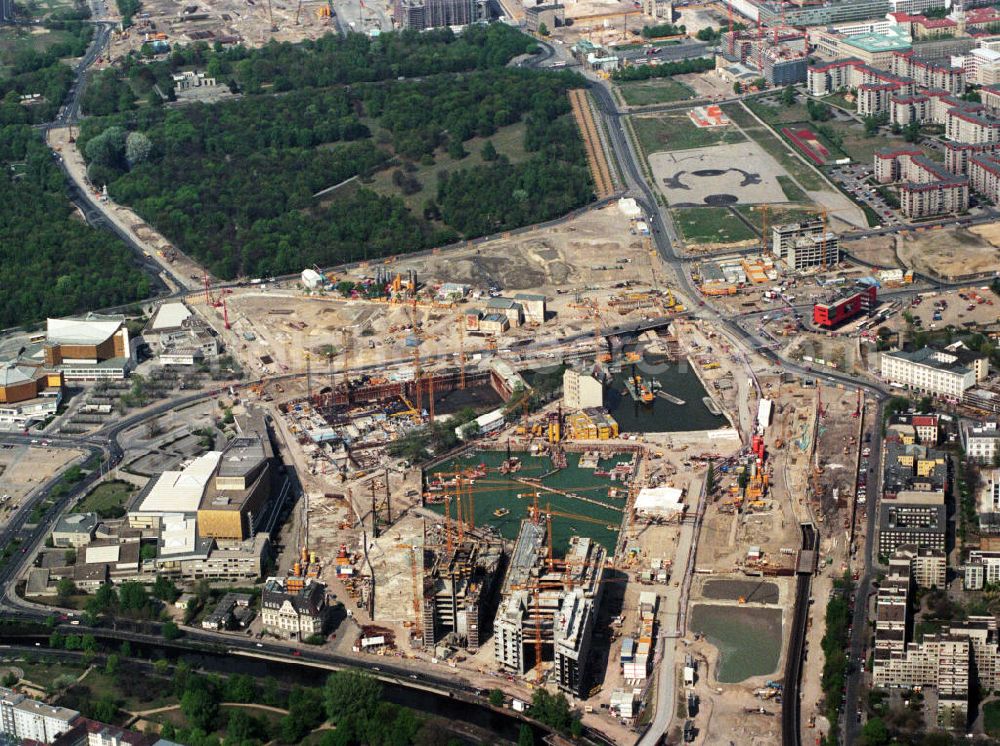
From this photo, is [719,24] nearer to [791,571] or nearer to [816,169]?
[816,169]

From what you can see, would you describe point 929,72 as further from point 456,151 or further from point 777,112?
point 456,151

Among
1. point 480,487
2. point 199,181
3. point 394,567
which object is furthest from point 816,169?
point 394,567

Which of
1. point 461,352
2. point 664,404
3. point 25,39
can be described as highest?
point 25,39

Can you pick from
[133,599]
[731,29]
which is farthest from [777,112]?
[133,599]

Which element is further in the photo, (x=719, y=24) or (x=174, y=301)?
(x=719, y=24)

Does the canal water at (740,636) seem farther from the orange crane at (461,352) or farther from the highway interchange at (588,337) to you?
the orange crane at (461,352)

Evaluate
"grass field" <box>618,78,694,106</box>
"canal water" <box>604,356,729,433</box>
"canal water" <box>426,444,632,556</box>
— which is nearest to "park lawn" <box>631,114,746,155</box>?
"grass field" <box>618,78,694,106</box>
